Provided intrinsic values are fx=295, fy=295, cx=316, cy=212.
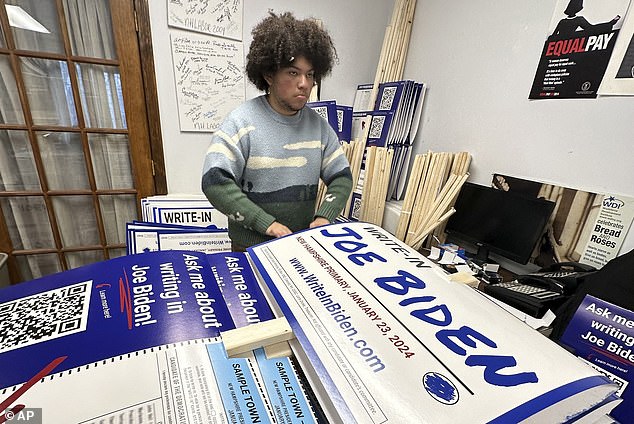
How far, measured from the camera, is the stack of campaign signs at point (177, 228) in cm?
150

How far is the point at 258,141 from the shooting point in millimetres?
920

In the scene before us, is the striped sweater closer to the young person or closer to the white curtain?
the young person

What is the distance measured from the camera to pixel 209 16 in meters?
1.76

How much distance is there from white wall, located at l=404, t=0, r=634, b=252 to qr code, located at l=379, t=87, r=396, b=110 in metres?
0.22

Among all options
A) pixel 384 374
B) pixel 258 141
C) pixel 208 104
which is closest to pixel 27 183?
pixel 208 104

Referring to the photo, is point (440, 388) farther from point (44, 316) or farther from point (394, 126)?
point (394, 126)

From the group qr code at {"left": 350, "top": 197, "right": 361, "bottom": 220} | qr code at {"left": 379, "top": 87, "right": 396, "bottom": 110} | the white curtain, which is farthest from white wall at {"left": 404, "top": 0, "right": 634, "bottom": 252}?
the white curtain

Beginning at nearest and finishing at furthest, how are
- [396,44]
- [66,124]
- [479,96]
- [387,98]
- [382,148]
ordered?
[479,96]
[66,124]
[382,148]
[387,98]
[396,44]

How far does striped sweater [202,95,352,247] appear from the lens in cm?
85

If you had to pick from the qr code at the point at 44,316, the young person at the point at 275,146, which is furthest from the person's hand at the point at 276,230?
the qr code at the point at 44,316

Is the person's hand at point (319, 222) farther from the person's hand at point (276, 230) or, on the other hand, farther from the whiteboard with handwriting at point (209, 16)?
the whiteboard with handwriting at point (209, 16)

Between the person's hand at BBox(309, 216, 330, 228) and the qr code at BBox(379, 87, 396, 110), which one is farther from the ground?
the qr code at BBox(379, 87, 396, 110)

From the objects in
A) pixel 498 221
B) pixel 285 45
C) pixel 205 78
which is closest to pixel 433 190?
pixel 498 221

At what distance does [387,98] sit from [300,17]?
0.80 metres
